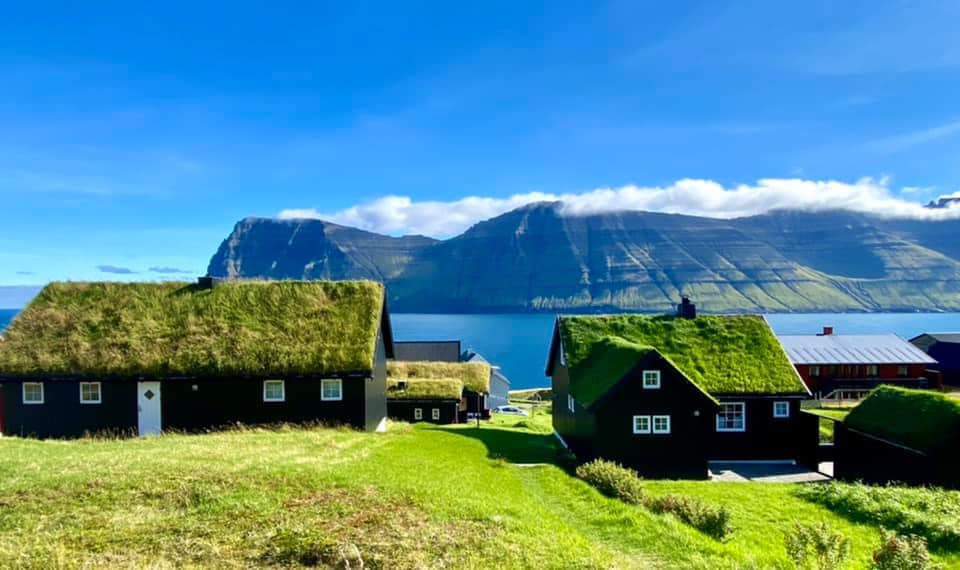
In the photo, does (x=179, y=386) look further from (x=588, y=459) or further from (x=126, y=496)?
(x=588, y=459)

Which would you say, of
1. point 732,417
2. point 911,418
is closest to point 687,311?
point 732,417

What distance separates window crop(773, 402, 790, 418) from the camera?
109 ft

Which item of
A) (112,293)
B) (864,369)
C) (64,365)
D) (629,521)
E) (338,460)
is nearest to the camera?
(629,521)

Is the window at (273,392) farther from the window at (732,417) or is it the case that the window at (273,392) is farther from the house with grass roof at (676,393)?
the window at (732,417)

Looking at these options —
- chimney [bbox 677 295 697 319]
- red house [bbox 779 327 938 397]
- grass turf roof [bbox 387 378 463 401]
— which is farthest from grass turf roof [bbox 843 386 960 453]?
red house [bbox 779 327 938 397]

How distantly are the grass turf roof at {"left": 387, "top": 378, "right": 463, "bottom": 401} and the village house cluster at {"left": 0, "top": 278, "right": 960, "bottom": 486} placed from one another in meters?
16.3

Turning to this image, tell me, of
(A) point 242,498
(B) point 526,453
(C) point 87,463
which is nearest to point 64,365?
(C) point 87,463

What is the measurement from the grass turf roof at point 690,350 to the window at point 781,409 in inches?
31.8

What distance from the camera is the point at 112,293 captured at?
104ft

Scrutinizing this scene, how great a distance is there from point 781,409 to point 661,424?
9113 millimetres

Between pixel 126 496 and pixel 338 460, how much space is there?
629 cm

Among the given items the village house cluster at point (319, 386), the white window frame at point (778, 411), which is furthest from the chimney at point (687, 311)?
the white window frame at point (778, 411)

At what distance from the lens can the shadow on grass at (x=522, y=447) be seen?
27.5 metres

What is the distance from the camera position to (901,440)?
2538 cm
